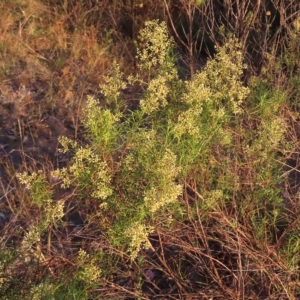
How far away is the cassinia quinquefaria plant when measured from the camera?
7.77 feet

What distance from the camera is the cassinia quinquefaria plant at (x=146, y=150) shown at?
2.37 meters

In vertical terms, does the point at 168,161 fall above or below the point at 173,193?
above

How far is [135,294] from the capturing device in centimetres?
288

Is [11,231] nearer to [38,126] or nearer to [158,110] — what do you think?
[158,110]

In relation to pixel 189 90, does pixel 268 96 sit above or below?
below

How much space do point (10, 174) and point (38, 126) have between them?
3.60 feet

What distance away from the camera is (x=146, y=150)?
2438 mm

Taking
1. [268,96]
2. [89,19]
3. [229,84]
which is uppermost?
[229,84]

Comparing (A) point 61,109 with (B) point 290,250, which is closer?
(B) point 290,250

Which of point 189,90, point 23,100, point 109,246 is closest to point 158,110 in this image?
point 189,90

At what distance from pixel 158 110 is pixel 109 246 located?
64cm

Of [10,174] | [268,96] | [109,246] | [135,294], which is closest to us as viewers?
[109,246]

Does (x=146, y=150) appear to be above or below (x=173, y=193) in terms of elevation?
above

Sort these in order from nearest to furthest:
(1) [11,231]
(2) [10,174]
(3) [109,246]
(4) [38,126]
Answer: (3) [109,246], (1) [11,231], (2) [10,174], (4) [38,126]
